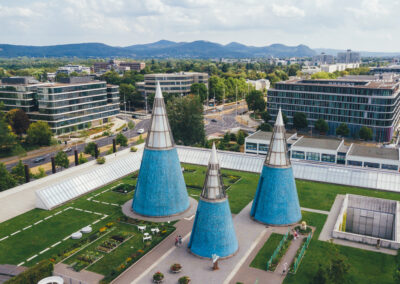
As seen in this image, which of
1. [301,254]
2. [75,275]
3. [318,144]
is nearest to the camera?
[75,275]

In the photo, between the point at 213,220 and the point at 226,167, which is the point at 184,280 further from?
the point at 226,167

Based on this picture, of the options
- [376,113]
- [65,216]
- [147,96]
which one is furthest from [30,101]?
[376,113]

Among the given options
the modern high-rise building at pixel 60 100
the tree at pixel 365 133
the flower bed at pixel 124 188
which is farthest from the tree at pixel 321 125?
the modern high-rise building at pixel 60 100

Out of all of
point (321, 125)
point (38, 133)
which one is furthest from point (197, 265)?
point (321, 125)

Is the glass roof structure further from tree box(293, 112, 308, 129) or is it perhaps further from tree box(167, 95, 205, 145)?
tree box(293, 112, 308, 129)

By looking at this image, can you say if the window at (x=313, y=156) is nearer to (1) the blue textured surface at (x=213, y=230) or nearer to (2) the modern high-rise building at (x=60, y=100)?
(1) the blue textured surface at (x=213, y=230)
